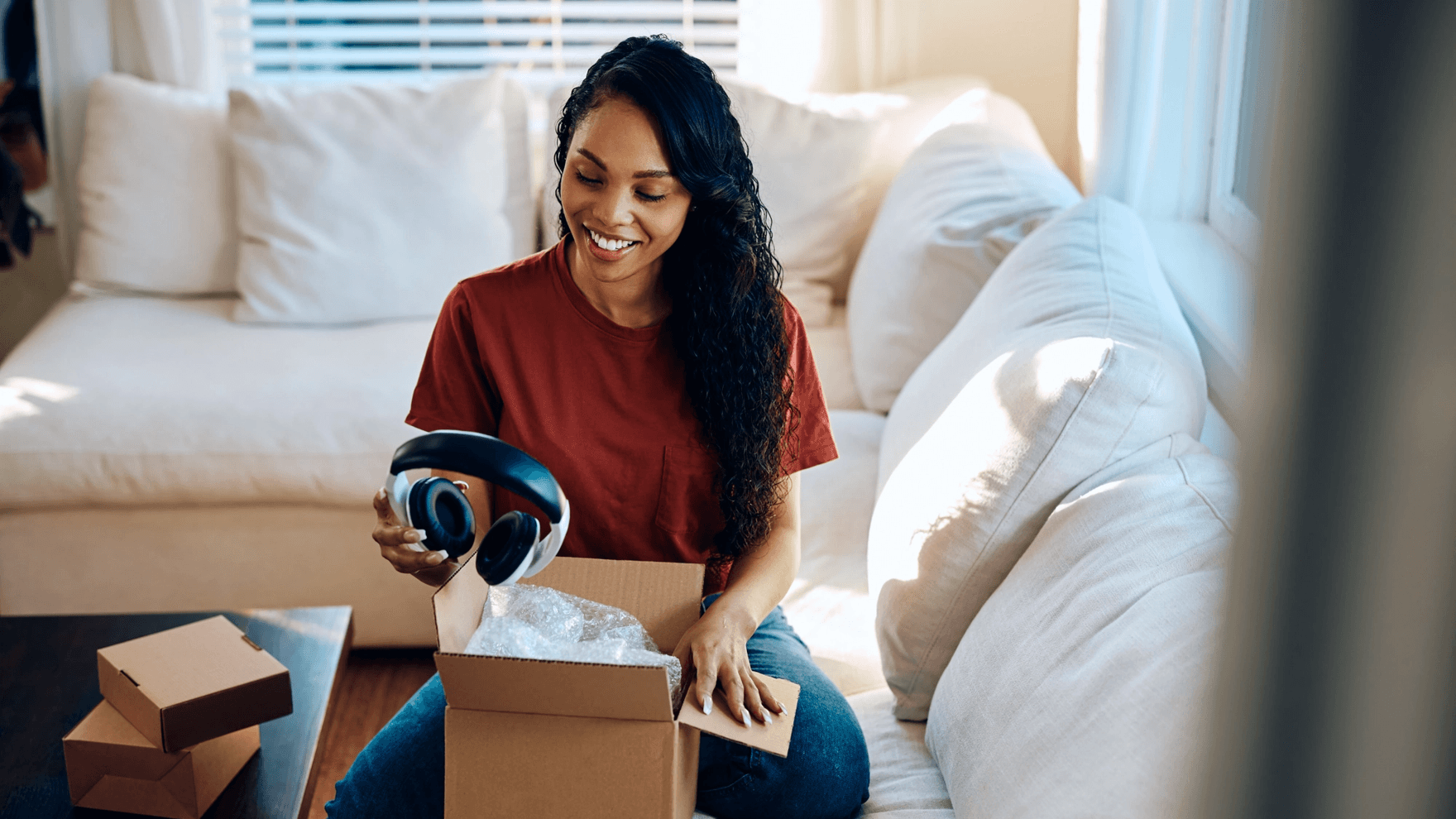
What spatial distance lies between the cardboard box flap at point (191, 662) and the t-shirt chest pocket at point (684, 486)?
43 cm

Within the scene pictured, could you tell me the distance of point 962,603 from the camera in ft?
3.80

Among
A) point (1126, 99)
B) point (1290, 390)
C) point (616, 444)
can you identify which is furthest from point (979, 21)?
point (1290, 390)

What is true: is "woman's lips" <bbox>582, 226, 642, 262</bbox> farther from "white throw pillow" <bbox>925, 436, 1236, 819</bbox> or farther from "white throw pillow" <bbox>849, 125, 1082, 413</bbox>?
"white throw pillow" <bbox>849, 125, 1082, 413</bbox>

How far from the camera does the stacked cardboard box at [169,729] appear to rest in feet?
3.41

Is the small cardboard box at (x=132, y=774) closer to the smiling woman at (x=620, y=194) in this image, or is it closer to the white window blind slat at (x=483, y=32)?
the smiling woman at (x=620, y=194)

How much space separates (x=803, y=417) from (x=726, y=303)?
0.17 metres

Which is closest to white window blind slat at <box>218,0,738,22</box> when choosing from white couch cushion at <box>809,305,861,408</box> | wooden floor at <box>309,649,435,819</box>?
Answer: white couch cushion at <box>809,305,861,408</box>

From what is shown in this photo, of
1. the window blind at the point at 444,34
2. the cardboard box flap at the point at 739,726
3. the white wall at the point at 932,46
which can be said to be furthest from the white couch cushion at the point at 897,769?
the window blind at the point at 444,34

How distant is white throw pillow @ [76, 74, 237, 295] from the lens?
238 cm

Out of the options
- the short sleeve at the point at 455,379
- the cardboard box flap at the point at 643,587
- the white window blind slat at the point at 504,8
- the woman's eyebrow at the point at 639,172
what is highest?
the white window blind slat at the point at 504,8

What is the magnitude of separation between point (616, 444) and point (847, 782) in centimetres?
43

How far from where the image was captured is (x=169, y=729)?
40.5 inches

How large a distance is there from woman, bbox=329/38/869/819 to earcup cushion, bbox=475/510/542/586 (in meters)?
0.34

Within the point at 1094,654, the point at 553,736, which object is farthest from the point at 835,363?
the point at 553,736
